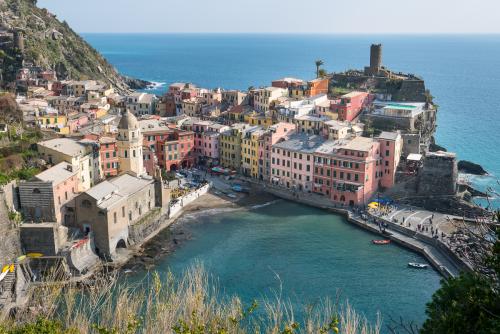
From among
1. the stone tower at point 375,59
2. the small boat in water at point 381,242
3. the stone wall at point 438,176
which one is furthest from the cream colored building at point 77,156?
the stone tower at point 375,59

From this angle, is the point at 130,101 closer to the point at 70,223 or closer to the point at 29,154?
the point at 29,154

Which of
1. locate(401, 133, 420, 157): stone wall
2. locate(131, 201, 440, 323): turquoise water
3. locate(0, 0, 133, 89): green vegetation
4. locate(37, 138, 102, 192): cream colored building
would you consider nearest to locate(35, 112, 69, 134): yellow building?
locate(37, 138, 102, 192): cream colored building

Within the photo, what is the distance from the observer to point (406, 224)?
2222 inches

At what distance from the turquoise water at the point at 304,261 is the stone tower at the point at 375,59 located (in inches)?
1708

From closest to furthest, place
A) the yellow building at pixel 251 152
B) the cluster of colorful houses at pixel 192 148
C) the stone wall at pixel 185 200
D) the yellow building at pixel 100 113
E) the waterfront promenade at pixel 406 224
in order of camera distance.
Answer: the waterfront promenade at pixel 406 224, the cluster of colorful houses at pixel 192 148, the stone wall at pixel 185 200, the yellow building at pixel 251 152, the yellow building at pixel 100 113

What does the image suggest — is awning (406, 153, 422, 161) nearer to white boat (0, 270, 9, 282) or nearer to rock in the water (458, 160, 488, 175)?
rock in the water (458, 160, 488, 175)

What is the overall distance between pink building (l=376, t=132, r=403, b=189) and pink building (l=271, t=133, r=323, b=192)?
751cm

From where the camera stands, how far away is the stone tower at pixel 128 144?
59.8 metres

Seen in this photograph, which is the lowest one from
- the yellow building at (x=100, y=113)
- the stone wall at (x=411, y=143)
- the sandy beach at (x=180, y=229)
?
the sandy beach at (x=180, y=229)

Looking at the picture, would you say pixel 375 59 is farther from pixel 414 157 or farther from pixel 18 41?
pixel 18 41

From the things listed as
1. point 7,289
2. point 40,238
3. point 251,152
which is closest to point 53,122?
point 251,152

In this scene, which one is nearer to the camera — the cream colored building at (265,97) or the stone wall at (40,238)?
the stone wall at (40,238)

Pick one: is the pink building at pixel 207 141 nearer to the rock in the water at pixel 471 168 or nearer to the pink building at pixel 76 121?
the pink building at pixel 76 121

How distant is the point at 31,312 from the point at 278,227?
29.5 metres
